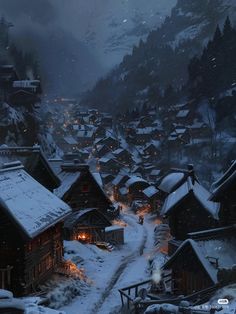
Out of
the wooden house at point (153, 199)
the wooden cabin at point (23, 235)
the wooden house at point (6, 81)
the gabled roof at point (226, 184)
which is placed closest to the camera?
the wooden cabin at point (23, 235)

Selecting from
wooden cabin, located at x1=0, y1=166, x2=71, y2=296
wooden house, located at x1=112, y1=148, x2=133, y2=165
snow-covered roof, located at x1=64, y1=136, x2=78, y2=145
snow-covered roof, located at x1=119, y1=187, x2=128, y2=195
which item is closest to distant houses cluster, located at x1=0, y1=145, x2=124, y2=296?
wooden cabin, located at x1=0, y1=166, x2=71, y2=296

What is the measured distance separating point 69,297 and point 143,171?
8148 cm

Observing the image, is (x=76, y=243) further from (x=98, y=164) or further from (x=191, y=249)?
(x=98, y=164)

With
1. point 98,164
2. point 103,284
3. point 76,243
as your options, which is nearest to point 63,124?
point 98,164

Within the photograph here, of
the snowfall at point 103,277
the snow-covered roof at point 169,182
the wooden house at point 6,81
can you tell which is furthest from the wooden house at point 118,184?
the snowfall at point 103,277

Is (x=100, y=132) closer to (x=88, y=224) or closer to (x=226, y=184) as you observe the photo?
(x=88, y=224)

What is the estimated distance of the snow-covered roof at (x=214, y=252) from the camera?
26.2m

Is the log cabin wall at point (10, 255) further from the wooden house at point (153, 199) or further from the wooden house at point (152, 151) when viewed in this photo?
the wooden house at point (152, 151)

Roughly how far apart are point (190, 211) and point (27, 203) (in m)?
16.3

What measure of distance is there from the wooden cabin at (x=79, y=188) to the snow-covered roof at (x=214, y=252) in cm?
2242

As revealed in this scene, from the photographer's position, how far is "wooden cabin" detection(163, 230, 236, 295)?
85.9 ft

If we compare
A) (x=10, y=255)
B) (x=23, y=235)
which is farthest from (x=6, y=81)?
(x=23, y=235)

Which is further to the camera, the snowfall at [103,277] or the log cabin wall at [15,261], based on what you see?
the log cabin wall at [15,261]

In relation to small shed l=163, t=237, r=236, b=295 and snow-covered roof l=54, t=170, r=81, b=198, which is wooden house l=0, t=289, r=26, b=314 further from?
snow-covered roof l=54, t=170, r=81, b=198
